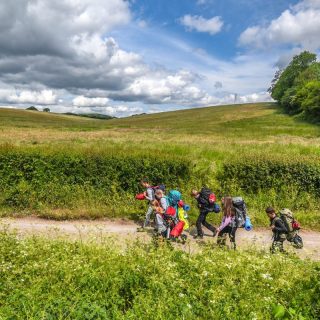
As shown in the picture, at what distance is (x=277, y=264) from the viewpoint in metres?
6.38

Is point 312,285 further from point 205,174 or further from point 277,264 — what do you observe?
point 205,174

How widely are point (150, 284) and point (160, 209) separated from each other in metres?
3.88

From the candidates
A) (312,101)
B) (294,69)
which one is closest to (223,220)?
(312,101)

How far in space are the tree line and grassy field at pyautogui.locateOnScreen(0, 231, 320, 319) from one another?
61.9m

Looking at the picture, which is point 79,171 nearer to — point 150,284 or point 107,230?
point 107,230

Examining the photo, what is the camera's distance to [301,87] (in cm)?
7306

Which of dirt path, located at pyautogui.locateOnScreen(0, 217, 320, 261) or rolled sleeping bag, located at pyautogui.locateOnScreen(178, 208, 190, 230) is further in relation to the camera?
dirt path, located at pyautogui.locateOnScreen(0, 217, 320, 261)

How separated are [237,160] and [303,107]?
58160 millimetres

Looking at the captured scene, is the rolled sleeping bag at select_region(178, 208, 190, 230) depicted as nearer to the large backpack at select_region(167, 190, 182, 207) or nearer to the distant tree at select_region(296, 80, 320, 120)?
the large backpack at select_region(167, 190, 182, 207)

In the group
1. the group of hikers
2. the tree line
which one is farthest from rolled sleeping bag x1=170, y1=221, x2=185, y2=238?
the tree line

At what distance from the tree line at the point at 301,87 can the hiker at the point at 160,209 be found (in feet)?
194

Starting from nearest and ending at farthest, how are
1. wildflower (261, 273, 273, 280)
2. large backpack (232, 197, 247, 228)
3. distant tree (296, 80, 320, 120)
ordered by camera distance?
wildflower (261, 273, 273, 280) → large backpack (232, 197, 247, 228) → distant tree (296, 80, 320, 120)

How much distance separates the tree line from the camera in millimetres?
61969

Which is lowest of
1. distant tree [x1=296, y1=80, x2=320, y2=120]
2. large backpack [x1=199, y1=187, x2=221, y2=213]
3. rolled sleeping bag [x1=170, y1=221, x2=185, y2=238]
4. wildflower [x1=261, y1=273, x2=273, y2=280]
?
rolled sleeping bag [x1=170, y1=221, x2=185, y2=238]
